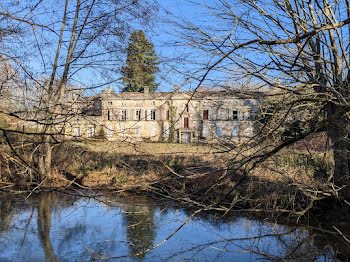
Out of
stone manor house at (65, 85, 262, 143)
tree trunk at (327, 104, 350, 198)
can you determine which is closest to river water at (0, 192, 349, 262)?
tree trunk at (327, 104, 350, 198)

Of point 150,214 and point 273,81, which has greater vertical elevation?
point 273,81

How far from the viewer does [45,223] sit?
6.64 metres

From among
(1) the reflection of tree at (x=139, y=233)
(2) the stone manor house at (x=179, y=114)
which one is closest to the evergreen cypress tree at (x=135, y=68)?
(2) the stone manor house at (x=179, y=114)

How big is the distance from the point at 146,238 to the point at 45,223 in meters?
2.21

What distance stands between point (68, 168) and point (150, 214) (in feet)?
16.2

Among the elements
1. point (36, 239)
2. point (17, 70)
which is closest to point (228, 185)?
point (36, 239)

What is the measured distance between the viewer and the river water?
491cm

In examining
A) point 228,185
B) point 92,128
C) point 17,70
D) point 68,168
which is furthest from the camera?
point 68,168

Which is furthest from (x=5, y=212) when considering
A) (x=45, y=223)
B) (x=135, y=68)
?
(x=135, y=68)

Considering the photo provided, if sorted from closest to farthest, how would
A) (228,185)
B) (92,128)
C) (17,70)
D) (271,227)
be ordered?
(17,70), (271,227), (92,128), (228,185)

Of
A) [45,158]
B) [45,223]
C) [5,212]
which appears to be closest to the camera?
[45,223]

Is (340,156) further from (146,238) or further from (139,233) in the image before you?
(139,233)

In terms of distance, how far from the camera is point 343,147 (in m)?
5.75

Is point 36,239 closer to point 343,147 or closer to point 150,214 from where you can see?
point 150,214
